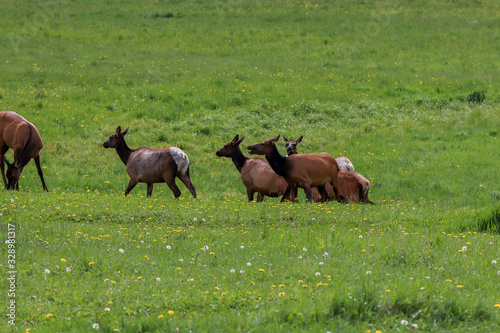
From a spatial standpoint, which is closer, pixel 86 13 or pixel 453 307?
pixel 453 307

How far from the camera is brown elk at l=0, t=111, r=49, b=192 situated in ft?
53.9

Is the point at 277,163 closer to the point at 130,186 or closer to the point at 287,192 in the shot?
the point at 287,192

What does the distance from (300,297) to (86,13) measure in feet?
144

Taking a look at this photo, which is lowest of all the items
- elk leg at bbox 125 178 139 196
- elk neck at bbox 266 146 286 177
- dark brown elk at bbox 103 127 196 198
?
elk leg at bbox 125 178 139 196

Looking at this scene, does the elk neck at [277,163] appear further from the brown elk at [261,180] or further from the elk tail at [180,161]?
the elk tail at [180,161]

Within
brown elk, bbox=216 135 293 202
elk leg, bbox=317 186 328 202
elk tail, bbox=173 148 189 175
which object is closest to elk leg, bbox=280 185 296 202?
brown elk, bbox=216 135 293 202

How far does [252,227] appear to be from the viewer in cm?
1145

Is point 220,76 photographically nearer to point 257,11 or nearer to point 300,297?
point 257,11

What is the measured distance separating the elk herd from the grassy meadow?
3.16 feet

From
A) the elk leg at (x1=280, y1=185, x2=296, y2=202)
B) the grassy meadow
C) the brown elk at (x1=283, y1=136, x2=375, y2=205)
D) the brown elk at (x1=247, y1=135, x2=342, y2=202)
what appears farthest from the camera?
the brown elk at (x1=283, y1=136, x2=375, y2=205)

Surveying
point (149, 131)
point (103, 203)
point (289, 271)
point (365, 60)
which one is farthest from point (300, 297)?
point (365, 60)

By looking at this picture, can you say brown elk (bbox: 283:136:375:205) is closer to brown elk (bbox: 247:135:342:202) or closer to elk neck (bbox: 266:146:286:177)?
brown elk (bbox: 247:135:342:202)

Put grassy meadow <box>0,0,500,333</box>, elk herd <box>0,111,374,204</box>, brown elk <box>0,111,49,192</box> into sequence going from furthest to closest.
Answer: brown elk <box>0,111,49,192</box> → elk herd <box>0,111,374,204</box> → grassy meadow <box>0,0,500,333</box>

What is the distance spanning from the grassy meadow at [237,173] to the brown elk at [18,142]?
1522 mm
